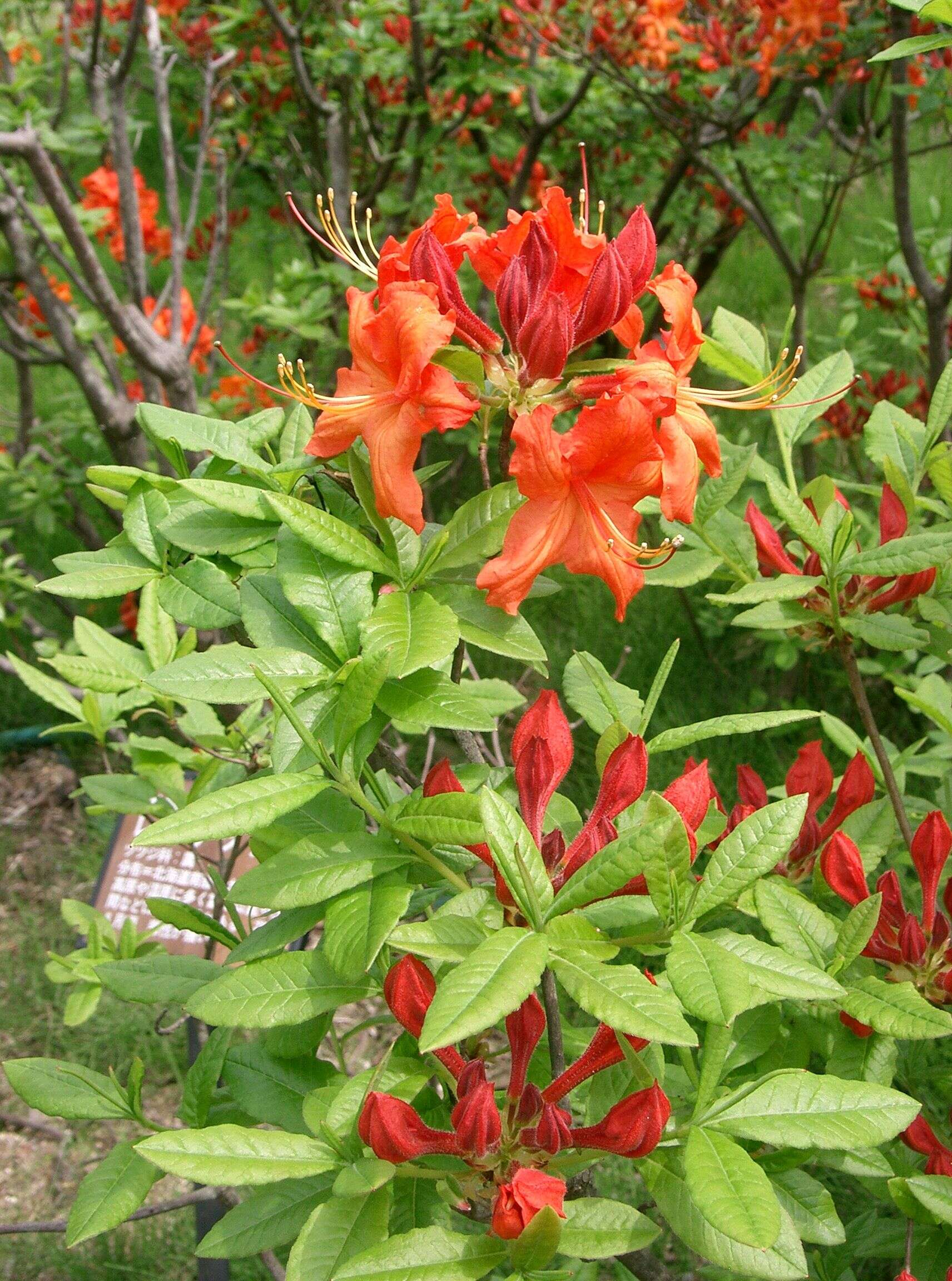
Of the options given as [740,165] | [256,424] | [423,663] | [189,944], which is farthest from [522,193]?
[423,663]

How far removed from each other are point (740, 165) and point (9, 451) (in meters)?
2.65

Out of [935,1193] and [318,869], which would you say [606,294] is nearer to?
[318,869]

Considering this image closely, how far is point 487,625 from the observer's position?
0.95 meters

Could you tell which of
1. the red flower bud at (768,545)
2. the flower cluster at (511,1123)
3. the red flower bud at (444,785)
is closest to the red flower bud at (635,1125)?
the flower cluster at (511,1123)

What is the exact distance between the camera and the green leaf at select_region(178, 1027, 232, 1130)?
1083 mm

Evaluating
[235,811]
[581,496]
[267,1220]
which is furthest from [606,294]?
[267,1220]

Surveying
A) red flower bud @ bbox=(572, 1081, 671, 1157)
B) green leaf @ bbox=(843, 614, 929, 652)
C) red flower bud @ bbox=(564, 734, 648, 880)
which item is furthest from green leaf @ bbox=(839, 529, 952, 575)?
red flower bud @ bbox=(572, 1081, 671, 1157)

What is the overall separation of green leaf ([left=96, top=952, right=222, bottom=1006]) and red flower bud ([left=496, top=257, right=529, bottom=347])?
695 mm

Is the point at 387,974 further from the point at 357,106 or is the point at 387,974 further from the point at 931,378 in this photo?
the point at 357,106

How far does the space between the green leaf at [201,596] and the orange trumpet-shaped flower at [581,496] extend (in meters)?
0.25

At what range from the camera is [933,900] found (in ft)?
3.84

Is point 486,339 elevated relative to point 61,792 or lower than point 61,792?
elevated

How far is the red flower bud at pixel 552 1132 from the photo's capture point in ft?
2.85

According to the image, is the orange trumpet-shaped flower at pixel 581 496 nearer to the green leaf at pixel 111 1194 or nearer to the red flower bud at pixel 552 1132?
the red flower bud at pixel 552 1132
